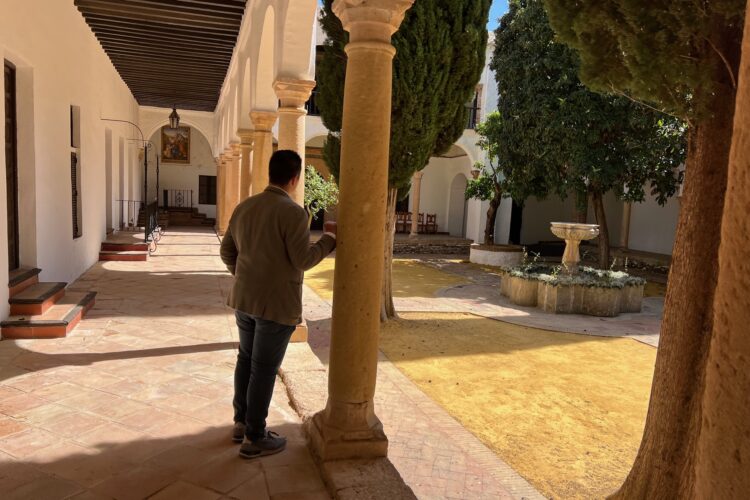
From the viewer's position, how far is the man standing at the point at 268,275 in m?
2.75

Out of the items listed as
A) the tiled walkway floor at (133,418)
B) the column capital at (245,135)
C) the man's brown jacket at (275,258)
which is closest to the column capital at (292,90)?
the tiled walkway floor at (133,418)

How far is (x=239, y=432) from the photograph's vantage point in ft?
10.2

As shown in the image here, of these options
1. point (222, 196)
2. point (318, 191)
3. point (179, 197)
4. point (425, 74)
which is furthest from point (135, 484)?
point (179, 197)

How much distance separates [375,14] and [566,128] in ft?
36.0

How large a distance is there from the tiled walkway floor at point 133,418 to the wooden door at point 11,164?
1169 mm

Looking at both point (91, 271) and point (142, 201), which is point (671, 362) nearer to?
point (91, 271)

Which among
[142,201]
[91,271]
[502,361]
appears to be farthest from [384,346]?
[142,201]

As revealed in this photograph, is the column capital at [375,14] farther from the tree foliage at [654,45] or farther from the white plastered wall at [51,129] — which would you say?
the white plastered wall at [51,129]

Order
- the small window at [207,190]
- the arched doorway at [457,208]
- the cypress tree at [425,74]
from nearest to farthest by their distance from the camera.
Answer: the cypress tree at [425,74] < the arched doorway at [457,208] < the small window at [207,190]

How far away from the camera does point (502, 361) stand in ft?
22.3

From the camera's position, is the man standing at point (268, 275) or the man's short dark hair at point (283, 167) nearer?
the man standing at point (268, 275)

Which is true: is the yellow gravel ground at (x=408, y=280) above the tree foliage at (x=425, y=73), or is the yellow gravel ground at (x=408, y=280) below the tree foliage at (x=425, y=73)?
below

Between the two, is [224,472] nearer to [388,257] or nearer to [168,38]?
[388,257]

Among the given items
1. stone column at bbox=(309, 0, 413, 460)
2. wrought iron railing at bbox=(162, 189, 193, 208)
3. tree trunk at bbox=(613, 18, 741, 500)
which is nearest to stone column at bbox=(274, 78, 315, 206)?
stone column at bbox=(309, 0, 413, 460)
